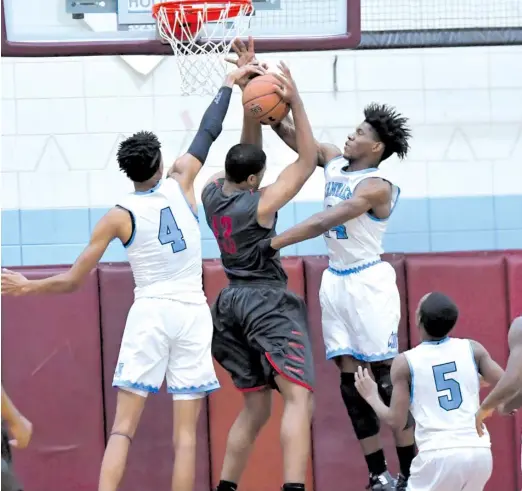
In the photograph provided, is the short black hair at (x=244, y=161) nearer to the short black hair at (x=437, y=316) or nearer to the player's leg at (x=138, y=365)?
the player's leg at (x=138, y=365)

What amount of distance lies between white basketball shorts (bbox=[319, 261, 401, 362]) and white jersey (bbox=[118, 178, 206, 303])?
801 mm

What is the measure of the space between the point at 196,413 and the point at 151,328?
0.52m

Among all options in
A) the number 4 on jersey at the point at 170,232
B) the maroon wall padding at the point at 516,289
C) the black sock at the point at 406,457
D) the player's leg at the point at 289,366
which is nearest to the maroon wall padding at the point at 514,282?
the maroon wall padding at the point at 516,289

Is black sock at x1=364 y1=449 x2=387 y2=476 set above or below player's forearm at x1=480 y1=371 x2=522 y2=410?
below

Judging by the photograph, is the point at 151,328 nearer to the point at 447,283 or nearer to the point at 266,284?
the point at 266,284

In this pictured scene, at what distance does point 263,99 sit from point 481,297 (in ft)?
6.31

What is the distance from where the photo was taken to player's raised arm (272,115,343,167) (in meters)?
6.84

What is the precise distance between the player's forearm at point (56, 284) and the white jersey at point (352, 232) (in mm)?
1463

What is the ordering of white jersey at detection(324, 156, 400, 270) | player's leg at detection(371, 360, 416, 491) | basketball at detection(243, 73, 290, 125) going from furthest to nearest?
1. white jersey at detection(324, 156, 400, 270)
2. player's leg at detection(371, 360, 416, 491)
3. basketball at detection(243, 73, 290, 125)

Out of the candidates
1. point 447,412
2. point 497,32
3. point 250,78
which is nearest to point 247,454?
point 447,412

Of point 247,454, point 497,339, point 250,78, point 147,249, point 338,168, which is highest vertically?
point 250,78

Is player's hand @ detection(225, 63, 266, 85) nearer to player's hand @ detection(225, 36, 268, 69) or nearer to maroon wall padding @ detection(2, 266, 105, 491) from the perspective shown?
player's hand @ detection(225, 36, 268, 69)

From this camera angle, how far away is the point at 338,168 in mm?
6750

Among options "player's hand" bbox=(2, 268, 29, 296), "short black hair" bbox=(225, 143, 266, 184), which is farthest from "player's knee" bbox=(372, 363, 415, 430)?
"player's hand" bbox=(2, 268, 29, 296)
